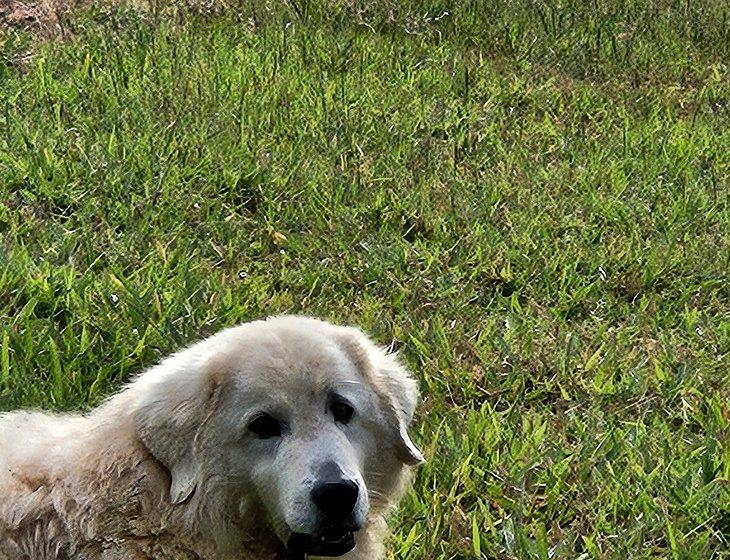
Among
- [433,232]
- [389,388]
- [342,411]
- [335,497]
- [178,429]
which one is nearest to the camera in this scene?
[335,497]

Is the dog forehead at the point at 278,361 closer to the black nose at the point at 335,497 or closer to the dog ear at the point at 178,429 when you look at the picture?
the dog ear at the point at 178,429

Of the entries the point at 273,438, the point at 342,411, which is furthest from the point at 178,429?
the point at 342,411

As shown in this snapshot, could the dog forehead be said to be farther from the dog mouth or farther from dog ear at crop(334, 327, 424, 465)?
the dog mouth

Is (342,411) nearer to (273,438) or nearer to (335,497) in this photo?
(273,438)

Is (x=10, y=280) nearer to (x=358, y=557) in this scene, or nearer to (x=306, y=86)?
(x=358, y=557)

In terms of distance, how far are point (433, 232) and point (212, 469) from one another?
10.4 ft

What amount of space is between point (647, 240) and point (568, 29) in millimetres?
3383

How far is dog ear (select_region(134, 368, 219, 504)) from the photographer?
10.2 feet

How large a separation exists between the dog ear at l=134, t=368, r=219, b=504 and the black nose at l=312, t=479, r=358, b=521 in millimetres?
368

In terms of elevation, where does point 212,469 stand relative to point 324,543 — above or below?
above

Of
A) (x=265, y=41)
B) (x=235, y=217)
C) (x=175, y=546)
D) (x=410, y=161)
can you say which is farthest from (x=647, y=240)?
(x=175, y=546)

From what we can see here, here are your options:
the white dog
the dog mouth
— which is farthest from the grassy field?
the white dog

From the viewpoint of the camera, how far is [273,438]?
3.16 m

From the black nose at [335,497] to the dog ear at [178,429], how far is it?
368 mm
